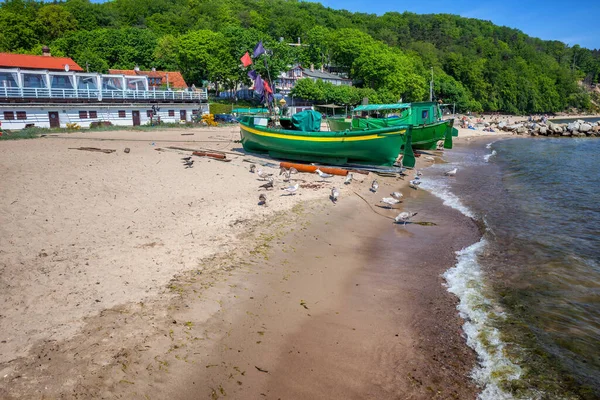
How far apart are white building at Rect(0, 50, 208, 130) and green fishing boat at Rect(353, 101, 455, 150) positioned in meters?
23.0

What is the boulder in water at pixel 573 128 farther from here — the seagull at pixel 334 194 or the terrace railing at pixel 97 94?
the seagull at pixel 334 194

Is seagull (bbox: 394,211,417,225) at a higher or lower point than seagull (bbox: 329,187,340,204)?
lower

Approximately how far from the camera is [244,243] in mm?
8984

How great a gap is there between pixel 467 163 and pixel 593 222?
45.4ft

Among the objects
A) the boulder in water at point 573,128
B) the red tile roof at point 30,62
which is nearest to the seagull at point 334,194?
the red tile roof at point 30,62

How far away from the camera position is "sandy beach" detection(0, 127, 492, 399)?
4.86 meters

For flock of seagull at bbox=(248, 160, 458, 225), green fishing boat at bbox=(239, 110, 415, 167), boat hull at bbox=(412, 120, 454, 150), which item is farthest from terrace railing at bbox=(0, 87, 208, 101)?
boat hull at bbox=(412, 120, 454, 150)

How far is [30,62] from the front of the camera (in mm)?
38906

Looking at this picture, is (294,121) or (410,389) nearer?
(410,389)

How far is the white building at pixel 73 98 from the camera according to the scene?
105 ft

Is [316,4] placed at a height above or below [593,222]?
above

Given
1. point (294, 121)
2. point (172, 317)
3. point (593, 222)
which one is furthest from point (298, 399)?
point (294, 121)

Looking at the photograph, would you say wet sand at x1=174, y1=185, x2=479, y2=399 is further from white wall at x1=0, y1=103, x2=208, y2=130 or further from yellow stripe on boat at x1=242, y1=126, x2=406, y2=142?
white wall at x1=0, y1=103, x2=208, y2=130

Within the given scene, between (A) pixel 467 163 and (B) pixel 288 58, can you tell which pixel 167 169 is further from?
(B) pixel 288 58
